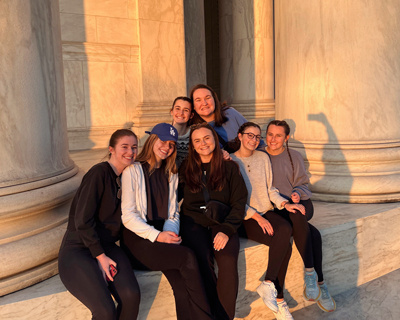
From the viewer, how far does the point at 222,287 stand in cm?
777

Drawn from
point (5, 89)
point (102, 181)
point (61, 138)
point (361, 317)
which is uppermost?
point (5, 89)

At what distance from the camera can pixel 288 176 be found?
10000mm

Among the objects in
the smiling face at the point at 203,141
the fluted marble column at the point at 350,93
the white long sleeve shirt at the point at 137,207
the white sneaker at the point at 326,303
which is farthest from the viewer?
the fluted marble column at the point at 350,93

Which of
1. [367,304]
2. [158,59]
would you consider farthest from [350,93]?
[158,59]

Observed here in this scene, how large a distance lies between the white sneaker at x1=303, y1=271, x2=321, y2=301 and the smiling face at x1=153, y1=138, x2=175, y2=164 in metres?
3.73

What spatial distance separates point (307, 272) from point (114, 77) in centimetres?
1254

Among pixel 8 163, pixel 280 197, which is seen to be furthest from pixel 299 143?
pixel 8 163

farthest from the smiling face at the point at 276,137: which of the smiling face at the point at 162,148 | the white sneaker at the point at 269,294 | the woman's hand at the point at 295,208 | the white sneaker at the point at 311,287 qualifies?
the white sneaker at the point at 269,294

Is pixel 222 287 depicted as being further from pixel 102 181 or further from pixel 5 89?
pixel 5 89

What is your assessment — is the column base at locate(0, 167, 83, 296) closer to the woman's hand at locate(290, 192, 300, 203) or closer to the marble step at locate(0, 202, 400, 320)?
the marble step at locate(0, 202, 400, 320)

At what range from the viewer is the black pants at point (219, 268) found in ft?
25.4

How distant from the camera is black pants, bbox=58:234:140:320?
664cm

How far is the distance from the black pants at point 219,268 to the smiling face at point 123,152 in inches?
65.5

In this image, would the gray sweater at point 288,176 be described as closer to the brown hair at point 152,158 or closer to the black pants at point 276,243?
the black pants at point 276,243
